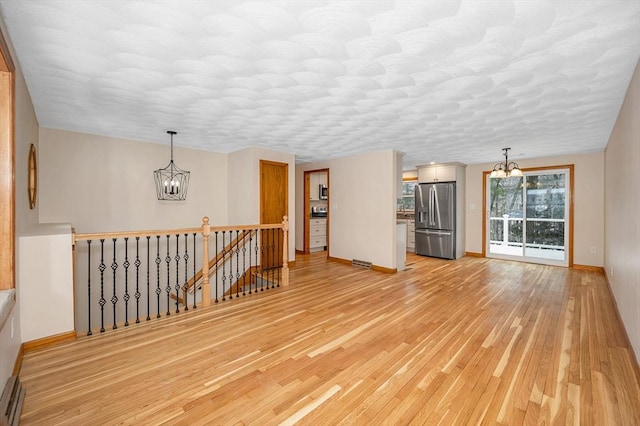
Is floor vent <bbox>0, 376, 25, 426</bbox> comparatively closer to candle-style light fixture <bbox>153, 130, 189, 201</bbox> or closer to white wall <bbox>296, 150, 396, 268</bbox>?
candle-style light fixture <bbox>153, 130, 189, 201</bbox>

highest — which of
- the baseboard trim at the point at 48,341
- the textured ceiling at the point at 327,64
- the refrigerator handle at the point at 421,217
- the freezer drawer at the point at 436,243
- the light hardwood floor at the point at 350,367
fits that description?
the textured ceiling at the point at 327,64

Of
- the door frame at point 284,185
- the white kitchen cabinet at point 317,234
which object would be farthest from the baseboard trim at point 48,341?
the white kitchen cabinet at point 317,234

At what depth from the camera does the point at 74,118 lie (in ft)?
11.8

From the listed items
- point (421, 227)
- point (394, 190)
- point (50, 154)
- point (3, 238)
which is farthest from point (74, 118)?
point (421, 227)

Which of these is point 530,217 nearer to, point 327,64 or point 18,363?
point 327,64

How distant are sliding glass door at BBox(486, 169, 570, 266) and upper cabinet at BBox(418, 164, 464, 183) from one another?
32.6 inches

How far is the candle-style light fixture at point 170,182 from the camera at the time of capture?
5043mm

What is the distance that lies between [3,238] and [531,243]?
8.26 m

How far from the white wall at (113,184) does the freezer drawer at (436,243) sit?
200 inches

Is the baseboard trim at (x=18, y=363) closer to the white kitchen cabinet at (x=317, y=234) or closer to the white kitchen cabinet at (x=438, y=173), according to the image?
the white kitchen cabinet at (x=317, y=234)

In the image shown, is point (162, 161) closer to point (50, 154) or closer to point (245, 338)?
point (50, 154)

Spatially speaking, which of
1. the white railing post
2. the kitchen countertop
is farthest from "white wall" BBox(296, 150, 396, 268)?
the white railing post

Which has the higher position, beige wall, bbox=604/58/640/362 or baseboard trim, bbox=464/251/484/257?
beige wall, bbox=604/58/640/362

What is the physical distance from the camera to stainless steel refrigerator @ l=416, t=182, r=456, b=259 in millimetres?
6797
